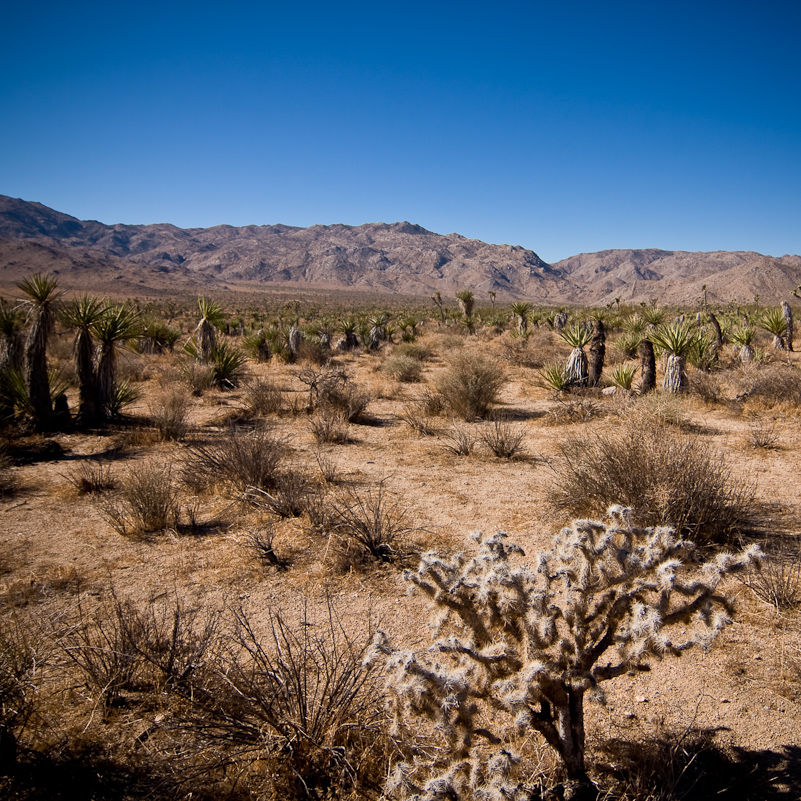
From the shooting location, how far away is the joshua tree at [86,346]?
8984 millimetres

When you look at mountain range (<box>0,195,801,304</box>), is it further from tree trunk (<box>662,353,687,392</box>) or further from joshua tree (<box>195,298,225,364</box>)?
tree trunk (<box>662,353,687,392</box>)

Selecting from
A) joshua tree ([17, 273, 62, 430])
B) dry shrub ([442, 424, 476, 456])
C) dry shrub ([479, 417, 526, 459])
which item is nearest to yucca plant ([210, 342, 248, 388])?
joshua tree ([17, 273, 62, 430])

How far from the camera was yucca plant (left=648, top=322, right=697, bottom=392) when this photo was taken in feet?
36.1

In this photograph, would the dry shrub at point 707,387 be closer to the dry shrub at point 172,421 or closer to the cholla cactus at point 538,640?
the cholla cactus at point 538,640

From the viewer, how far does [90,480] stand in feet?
22.1

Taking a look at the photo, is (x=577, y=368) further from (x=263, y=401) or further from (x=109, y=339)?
(x=109, y=339)

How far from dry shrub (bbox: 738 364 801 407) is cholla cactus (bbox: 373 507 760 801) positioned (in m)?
10.1

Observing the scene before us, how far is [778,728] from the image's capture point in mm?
2850

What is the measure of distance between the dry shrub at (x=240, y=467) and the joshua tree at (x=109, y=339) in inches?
156

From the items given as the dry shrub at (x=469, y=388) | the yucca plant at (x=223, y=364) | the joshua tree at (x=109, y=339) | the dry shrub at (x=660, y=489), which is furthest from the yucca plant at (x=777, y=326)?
the joshua tree at (x=109, y=339)

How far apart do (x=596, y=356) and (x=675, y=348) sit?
72.1 inches

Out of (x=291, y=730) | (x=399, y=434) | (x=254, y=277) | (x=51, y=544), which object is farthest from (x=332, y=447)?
(x=254, y=277)

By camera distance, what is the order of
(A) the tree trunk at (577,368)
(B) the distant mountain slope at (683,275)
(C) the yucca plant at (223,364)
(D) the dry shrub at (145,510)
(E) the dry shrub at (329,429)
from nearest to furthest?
(D) the dry shrub at (145,510) → (E) the dry shrub at (329,429) → (A) the tree trunk at (577,368) → (C) the yucca plant at (223,364) → (B) the distant mountain slope at (683,275)

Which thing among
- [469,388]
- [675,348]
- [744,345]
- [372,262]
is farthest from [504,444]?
[372,262]
